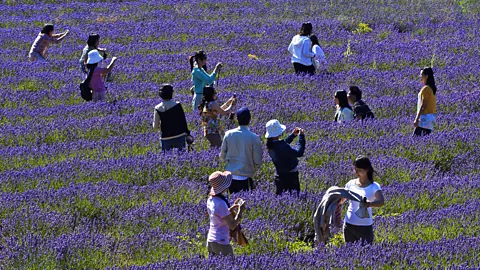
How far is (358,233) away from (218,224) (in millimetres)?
1119

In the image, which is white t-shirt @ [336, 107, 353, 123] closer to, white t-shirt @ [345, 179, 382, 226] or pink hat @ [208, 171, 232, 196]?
white t-shirt @ [345, 179, 382, 226]

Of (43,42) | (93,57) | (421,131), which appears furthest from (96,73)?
(421,131)

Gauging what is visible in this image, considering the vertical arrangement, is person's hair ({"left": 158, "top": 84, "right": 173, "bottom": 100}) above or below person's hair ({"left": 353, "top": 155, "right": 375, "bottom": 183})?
above

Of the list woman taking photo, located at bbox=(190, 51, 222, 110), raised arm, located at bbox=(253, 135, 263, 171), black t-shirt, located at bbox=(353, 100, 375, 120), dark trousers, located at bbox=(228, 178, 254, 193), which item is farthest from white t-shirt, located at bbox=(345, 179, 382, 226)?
woman taking photo, located at bbox=(190, 51, 222, 110)

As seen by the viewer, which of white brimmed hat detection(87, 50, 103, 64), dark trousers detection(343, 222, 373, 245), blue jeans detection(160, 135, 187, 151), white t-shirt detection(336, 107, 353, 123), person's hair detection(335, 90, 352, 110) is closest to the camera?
dark trousers detection(343, 222, 373, 245)

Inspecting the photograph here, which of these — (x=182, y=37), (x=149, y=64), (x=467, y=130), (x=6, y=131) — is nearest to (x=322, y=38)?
(x=182, y=37)

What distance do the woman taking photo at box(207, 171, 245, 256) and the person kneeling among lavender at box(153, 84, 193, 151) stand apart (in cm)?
287

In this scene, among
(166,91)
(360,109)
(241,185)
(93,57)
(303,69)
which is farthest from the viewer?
(303,69)

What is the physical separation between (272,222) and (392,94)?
613cm

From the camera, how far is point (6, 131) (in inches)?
412

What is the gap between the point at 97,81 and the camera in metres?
11.9

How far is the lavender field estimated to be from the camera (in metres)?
6.52

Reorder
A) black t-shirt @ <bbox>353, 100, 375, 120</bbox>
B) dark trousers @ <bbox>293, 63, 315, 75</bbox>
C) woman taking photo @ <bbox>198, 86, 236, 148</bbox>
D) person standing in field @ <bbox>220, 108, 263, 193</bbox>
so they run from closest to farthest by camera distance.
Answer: person standing in field @ <bbox>220, 108, 263, 193</bbox>, woman taking photo @ <bbox>198, 86, 236, 148</bbox>, black t-shirt @ <bbox>353, 100, 375, 120</bbox>, dark trousers @ <bbox>293, 63, 315, 75</bbox>

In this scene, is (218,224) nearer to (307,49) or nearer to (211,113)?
(211,113)
